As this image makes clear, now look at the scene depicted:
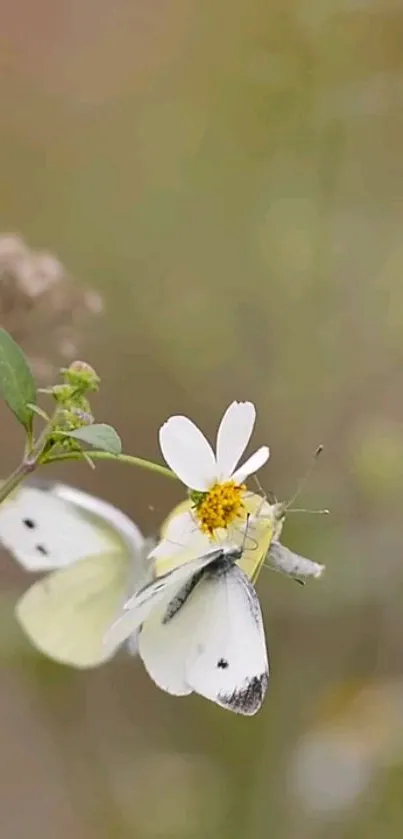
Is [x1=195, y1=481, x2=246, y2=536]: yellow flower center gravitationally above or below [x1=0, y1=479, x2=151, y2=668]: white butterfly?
above

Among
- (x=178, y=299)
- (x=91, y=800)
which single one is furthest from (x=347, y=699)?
(x=178, y=299)

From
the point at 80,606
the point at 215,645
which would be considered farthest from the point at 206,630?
the point at 80,606

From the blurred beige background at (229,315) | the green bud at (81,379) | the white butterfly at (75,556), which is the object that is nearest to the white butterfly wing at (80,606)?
the white butterfly at (75,556)

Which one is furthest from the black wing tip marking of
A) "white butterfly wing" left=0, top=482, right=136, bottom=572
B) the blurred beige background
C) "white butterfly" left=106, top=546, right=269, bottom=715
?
the blurred beige background

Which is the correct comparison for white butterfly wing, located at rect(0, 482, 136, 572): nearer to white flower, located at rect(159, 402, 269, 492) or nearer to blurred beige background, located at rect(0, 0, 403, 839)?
white flower, located at rect(159, 402, 269, 492)

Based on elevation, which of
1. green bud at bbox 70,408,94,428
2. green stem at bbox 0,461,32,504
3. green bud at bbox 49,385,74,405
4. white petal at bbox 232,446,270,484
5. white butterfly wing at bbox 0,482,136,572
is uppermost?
white petal at bbox 232,446,270,484

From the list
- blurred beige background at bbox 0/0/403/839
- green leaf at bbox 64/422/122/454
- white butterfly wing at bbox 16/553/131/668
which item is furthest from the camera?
blurred beige background at bbox 0/0/403/839

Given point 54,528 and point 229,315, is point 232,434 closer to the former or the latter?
point 54,528

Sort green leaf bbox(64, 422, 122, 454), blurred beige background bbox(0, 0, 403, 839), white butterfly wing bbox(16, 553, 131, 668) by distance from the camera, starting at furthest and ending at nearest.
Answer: blurred beige background bbox(0, 0, 403, 839) → white butterfly wing bbox(16, 553, 131, 668) → green leaf bbox(64, 422, 122, 454)
